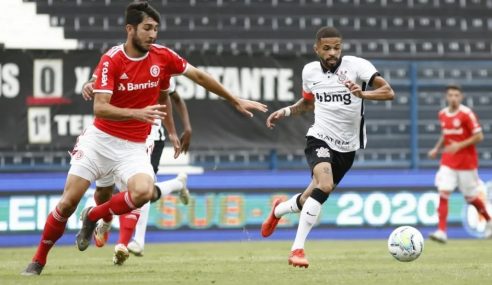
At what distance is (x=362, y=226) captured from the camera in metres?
17.3

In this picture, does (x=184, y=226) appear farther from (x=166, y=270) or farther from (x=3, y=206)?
(x=166, y=270)

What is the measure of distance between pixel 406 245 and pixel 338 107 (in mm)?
1504

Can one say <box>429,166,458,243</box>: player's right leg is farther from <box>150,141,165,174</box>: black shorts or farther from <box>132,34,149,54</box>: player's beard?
<box>132,34,149,54</box>: player's beard

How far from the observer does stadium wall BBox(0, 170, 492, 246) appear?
15867 millimetres

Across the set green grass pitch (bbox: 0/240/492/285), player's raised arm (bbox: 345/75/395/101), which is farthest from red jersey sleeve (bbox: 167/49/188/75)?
green grass pitch (bbox: 0/240/492/285)

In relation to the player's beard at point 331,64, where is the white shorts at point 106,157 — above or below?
below

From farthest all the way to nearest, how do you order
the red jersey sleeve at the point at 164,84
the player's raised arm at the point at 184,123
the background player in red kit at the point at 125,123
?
1. the player's raised arm at the point at 184,123
2. the red jersey sleeve at the point at 164,84
3. the background player in red kit at the point at 125,123

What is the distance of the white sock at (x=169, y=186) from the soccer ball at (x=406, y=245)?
3.22 m

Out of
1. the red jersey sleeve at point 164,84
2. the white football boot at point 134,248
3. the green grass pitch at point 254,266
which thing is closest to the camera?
the green grass pitch at point 254,266

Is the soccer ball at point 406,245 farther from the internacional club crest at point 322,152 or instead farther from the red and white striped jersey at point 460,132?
the red and white striped jersey at point 460,132

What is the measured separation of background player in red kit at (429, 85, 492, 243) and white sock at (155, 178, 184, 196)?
4526 millimetres

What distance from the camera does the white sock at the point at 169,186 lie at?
42.7 ft

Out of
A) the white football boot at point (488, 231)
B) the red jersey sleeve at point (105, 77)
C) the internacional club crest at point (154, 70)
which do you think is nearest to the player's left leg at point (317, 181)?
the internacional club crest at point (154, 70)

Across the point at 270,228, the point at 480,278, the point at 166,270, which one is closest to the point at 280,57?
the point at 270,228
